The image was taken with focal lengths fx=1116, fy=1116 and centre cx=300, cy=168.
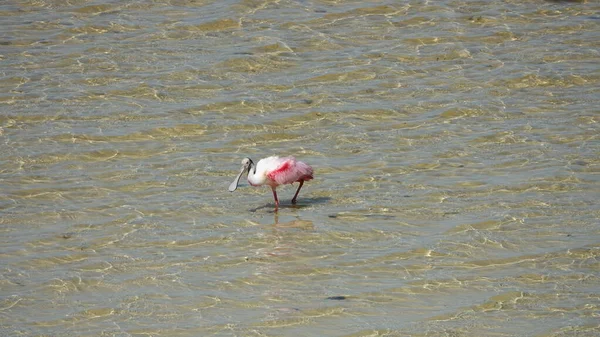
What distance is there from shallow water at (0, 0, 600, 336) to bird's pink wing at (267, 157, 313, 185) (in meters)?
0.32

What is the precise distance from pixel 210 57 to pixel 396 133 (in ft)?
11.0

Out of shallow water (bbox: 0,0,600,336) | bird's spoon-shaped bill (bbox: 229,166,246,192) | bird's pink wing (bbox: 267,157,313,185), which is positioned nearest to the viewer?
shallow water (bbox: 0,0,600,336)

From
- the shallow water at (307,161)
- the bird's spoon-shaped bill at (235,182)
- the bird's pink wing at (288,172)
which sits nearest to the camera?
the shallow water at (307,161)

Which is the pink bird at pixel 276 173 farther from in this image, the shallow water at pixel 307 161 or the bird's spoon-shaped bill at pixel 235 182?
the shallow water at pixel 307 161

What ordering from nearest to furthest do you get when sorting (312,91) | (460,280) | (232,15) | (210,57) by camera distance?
(460,280) → (312,91) → (210,57) → (232,15)

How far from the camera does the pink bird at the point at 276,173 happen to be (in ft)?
33.6

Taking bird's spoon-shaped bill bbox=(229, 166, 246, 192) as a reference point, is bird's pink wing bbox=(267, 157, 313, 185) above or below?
above

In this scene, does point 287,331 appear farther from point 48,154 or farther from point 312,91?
point 312,91

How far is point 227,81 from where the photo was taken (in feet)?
44.7

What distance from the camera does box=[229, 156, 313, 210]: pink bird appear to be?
403 inches

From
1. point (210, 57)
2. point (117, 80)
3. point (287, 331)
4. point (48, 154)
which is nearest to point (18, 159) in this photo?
point (48, 154)

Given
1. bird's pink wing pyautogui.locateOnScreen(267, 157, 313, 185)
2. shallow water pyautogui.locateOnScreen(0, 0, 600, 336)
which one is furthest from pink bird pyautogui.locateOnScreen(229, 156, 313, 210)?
shallow water pyautogui.locateOnScreen(0, 0, 600, 336)

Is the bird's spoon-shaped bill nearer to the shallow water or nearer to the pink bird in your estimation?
the pink bird

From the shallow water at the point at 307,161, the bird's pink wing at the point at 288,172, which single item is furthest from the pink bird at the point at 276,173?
the shallow water at the point at 307,161
